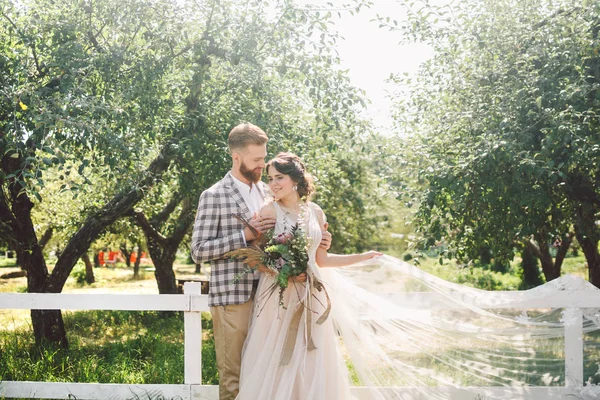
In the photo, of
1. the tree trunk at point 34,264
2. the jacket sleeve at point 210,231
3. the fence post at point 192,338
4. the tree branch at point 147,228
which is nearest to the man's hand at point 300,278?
the jacket sleeve at point 210,231

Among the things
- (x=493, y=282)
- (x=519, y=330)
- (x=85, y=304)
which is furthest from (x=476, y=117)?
(x=493, y=282)

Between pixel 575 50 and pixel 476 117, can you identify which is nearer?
pixel 575 50

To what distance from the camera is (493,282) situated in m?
20.2

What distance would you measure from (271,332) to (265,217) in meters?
0.70

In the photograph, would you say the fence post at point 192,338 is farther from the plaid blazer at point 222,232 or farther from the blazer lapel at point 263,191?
the blazer lapel at point 263,191

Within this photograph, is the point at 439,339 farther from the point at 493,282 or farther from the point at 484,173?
the point at 493,282

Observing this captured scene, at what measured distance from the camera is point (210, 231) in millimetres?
3697

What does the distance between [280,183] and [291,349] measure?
1.00m

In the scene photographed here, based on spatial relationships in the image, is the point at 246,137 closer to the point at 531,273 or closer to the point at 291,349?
the point at 291,349

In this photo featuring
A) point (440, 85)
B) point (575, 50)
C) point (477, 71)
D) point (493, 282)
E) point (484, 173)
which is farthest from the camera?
point (493, 282)

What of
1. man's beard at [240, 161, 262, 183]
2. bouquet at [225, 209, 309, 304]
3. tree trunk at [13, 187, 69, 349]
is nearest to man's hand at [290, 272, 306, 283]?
bouquet at [225, 209, 309, 304]

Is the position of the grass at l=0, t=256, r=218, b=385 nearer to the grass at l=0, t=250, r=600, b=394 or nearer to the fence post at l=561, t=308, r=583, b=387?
the grass at l=0, t=250, r=600, b=394

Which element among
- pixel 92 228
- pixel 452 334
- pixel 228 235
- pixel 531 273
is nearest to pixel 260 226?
pixel 228 235

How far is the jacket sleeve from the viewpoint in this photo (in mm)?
3572
